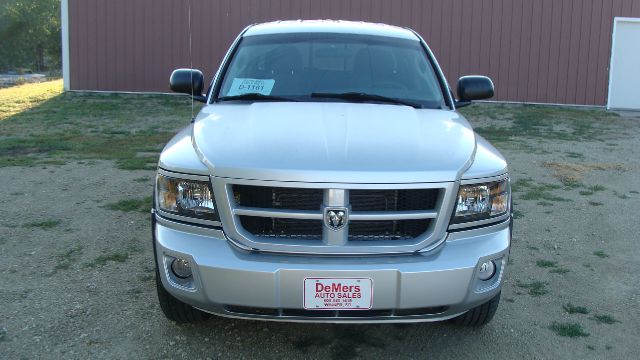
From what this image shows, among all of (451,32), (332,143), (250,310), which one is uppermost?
(451,32)

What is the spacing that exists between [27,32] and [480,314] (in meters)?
32.0

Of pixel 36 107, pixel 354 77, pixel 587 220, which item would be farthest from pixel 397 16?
pixel 354 77

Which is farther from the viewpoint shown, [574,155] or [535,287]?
[574,155]

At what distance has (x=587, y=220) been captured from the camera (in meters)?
5.96

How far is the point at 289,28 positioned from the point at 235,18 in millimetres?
11336

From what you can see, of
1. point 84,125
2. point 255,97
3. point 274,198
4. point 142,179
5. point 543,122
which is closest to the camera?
point 274,198

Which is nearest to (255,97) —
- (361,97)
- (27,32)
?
(361,97)

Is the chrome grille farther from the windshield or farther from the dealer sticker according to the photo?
the windshield

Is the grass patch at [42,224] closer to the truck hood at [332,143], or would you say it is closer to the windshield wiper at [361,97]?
the truck hood at [332,143]

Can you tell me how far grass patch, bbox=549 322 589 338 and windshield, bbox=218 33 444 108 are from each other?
153 centimetres

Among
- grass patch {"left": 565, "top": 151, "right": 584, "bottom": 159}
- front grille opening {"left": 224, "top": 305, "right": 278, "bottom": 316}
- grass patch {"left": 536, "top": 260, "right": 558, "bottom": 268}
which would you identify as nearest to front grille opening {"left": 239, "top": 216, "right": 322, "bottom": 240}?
front grille opening {"left": 224, "top": 305, "right": 278, "bottom": 316}

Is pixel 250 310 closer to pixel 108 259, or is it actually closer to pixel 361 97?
pixel 361 97

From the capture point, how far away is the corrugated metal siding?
15.4m

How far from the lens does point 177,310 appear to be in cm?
335
